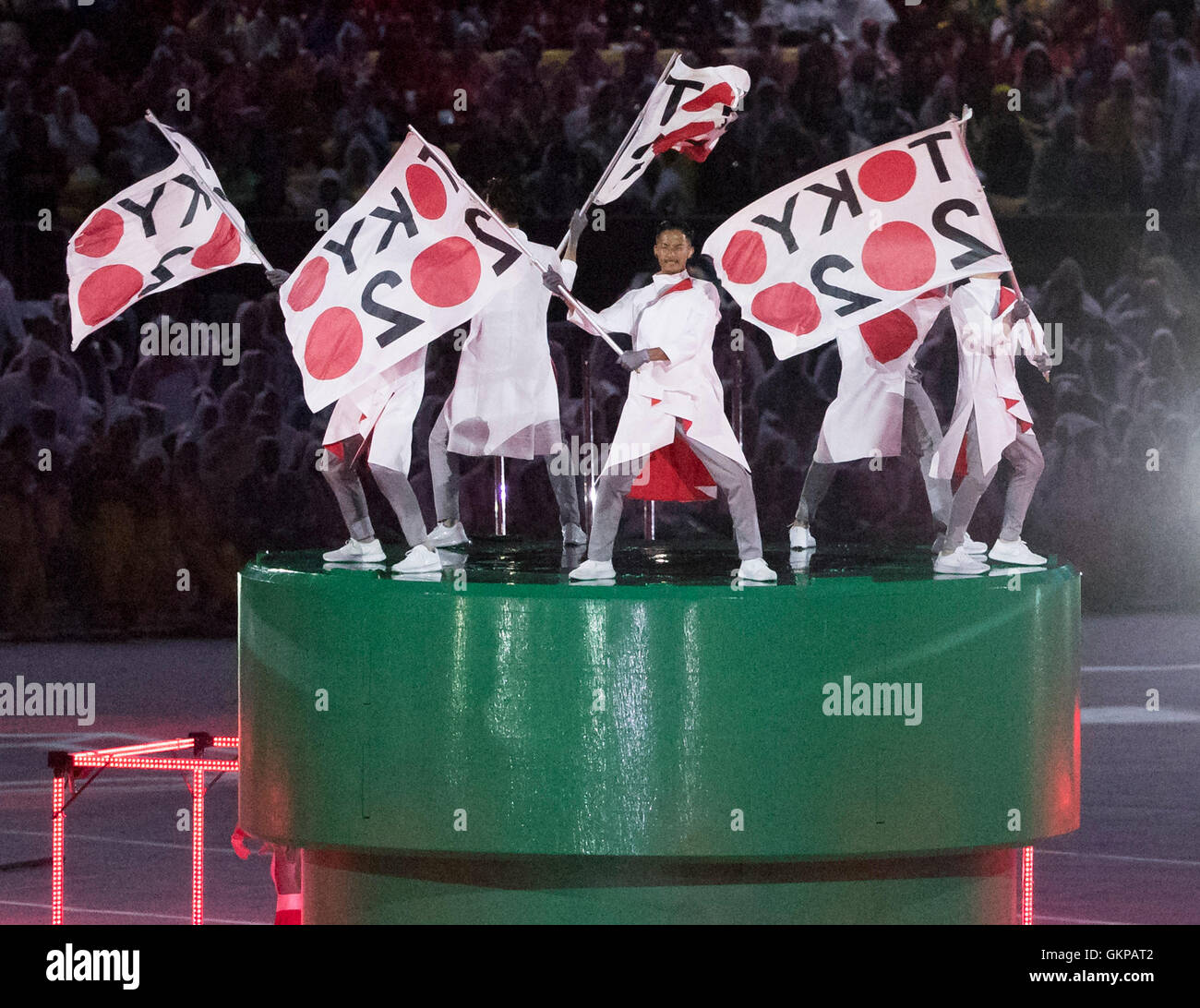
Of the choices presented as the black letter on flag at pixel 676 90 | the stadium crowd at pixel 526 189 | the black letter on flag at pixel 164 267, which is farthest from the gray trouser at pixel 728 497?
the stadium crowd at pixel 526 189

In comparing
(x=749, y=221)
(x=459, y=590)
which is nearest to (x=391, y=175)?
(x=749, y=221)

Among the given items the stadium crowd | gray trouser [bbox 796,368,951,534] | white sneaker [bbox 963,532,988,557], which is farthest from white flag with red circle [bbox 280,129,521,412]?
the stadium crowd

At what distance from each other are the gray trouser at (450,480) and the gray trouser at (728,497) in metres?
Answer: 1.35

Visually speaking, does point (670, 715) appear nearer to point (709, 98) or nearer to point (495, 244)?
point (495, 244)

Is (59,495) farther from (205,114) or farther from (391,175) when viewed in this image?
(391,175)

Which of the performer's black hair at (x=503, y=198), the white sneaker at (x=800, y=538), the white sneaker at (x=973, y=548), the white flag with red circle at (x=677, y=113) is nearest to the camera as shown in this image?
the white flag with red circle at (x=677, y=113)

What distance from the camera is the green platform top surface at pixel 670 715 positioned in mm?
5523

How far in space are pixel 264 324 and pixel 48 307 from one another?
1836 millimetres

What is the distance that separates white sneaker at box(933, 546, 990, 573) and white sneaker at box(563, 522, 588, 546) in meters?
1.73

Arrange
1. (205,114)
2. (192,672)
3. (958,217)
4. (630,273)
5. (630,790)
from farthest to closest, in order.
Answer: (205,114) → (630,273) → (192,672) → (958,217) → (630,790)

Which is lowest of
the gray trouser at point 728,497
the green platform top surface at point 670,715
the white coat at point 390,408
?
the green platform top surface at point 670,715

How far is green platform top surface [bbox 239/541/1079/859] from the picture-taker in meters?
5.52

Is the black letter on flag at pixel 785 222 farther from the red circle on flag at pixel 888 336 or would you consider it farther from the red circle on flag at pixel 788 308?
the red circle on flag at pixel 888 336

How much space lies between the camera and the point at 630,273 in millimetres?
14516
